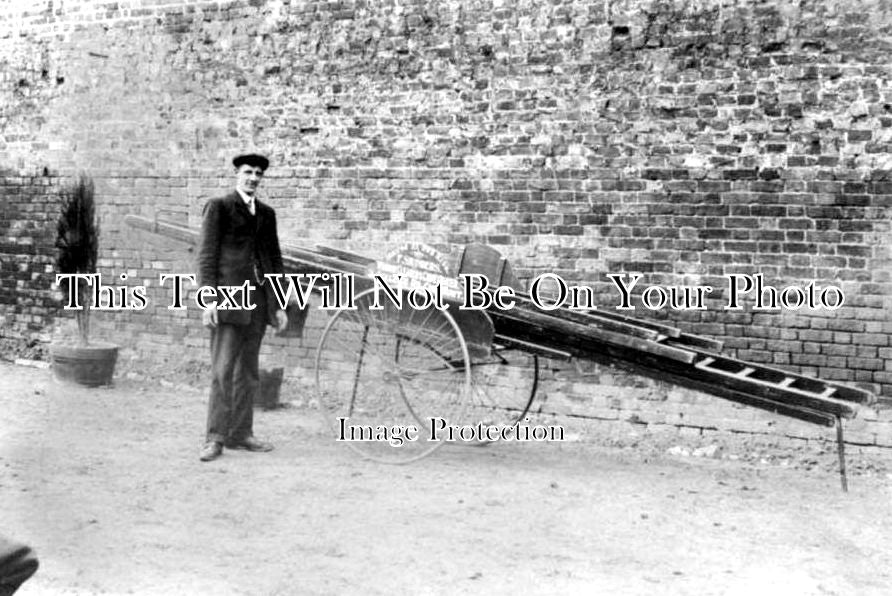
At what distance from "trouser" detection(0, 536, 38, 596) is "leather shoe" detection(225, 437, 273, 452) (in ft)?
12.4

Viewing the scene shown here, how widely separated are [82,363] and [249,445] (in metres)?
2.45

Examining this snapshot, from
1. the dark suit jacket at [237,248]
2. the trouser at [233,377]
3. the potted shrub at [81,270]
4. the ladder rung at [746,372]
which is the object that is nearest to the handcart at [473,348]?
the ladder rung at [746,372]

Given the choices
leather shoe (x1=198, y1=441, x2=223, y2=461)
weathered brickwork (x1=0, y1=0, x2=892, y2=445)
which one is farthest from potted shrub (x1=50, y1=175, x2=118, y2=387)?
leather shoe (x1=198, y1=441, x2=223, y2=461)

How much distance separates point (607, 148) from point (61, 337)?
18.1ft

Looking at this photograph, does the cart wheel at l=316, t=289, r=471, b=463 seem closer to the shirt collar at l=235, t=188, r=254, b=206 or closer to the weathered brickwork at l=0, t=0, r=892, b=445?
the weathered brickwork at l=0, t=0, r=892, b=445

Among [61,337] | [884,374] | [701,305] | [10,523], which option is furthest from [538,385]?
[61,337]

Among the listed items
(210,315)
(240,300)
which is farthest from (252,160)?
(210,315)

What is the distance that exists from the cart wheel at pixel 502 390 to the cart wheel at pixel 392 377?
0.17 m

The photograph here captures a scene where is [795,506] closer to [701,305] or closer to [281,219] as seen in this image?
[701,305]

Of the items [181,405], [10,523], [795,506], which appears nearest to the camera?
[10,523]

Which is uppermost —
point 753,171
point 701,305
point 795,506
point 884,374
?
point 753,171

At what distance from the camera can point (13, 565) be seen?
174 cm

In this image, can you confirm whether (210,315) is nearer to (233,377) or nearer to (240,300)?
(240,300)

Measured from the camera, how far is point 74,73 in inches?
311
